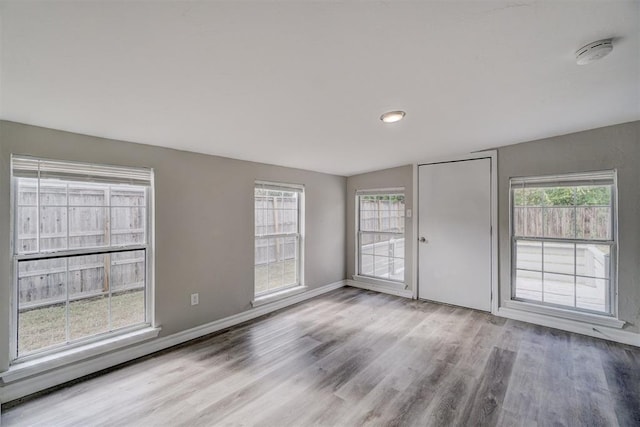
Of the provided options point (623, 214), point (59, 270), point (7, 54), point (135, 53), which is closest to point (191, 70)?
point (135, 53)

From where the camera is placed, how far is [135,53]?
4.46 feet

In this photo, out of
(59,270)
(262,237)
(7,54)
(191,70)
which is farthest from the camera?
(262,237)

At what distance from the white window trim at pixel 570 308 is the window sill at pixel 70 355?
13.8 feet

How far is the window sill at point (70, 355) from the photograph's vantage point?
1.95 m

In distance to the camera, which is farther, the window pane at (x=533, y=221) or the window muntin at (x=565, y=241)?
the window pane at (x=533, y=221)

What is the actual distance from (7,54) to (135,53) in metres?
0.55

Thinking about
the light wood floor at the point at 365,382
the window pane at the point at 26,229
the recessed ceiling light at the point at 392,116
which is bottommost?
the light wood floor at the point at 365,382

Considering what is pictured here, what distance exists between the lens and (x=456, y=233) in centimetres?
395

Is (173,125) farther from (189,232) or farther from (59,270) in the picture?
(59,270)

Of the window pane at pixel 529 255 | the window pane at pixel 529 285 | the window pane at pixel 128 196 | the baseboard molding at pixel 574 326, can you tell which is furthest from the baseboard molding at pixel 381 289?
the window pane at pixel 128 196

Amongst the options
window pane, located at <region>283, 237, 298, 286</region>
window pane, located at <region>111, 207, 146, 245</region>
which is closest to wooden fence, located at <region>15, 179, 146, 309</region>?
window pane, located at <region>111, 207, 146, 245</region>

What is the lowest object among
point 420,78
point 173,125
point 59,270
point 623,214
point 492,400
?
point 492,400

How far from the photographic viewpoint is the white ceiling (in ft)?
3.96

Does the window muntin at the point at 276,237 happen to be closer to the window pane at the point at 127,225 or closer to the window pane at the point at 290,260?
the window pane at the point at 290,260
